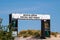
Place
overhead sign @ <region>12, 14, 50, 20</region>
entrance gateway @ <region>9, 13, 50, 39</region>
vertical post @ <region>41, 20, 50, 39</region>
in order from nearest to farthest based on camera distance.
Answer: entrance gateway @ <region>9, 13, 50, 39</region> < overhead sign @ <region>12, 14, 50, 20</region> < vertical post @ <region>41, 20, 50, 39</region>

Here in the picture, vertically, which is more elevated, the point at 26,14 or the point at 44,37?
the point at 26,14

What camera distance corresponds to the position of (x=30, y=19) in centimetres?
7944

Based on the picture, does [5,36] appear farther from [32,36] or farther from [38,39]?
[32,36]

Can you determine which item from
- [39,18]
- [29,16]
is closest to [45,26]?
[39,18]

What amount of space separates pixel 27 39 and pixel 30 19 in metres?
6.88

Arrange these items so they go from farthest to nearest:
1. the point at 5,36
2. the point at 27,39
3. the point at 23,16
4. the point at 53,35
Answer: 1. the point at 53,35
2. the point at 27,39
3. the point at 23,16
4. the point at 5,36

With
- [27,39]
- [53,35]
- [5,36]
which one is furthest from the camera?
[53,35]

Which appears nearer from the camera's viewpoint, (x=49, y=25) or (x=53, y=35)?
(x=49, y=25)

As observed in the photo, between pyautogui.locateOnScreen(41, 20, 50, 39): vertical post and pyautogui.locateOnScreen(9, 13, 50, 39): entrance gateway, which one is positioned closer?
pyautogui.locateOnScreen(9, 13, 50, 39): entrance gateway

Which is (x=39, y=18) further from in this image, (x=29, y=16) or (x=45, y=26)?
(x=45, y=26)

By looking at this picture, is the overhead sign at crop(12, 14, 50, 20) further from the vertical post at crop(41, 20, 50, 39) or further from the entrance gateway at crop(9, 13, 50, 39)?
the vertical post at crop(41, 20, 50, 39)

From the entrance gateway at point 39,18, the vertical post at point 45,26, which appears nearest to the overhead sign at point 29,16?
the entrance gateway at point 39,18

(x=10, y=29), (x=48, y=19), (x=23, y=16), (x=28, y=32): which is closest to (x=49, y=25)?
(x=48, y=19)

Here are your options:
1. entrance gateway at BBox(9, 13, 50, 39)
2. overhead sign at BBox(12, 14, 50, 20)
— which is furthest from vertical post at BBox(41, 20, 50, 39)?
overhead sign at BBox(12, 14, 50, 20)
